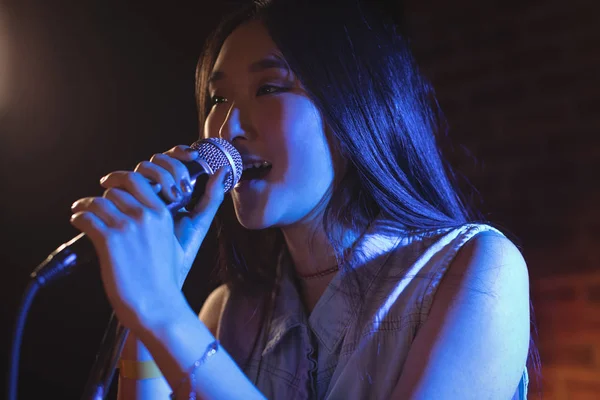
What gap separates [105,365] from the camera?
82 cm

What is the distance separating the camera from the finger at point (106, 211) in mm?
745

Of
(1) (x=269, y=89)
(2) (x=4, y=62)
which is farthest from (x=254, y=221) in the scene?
(2) (x=4, y=62)

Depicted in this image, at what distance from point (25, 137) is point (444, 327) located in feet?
5.01

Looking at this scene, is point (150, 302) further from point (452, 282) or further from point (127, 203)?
point (452, 282)

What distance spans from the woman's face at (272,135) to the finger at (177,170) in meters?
0.29

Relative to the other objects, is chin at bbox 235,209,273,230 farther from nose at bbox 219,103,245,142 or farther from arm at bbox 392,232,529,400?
arm at bbox 392,232,529,400

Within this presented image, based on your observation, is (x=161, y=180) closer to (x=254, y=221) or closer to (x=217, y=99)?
(x=254, y=221)

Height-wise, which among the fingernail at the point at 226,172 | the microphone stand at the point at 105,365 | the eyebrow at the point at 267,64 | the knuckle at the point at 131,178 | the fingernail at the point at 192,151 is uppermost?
the eyebrow at the point at 267,64

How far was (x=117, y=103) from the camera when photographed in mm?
1851

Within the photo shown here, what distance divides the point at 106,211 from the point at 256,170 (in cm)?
45

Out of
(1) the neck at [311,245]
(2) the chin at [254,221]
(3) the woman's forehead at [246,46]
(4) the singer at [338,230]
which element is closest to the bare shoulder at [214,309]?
(4) the singer at [338,230]

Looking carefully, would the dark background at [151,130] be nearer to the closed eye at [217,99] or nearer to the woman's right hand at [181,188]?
the closed eye at [217,99]

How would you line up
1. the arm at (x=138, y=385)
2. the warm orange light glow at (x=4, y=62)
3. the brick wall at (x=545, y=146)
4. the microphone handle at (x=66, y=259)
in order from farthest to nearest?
the warm orange light glow at (x=4, y=62) < the brick wall at (x=545, y=146) < the arm at (x=138, y=385) < the microphone handle at (x=66, y=259)

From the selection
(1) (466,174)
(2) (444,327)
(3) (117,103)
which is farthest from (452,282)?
(3) (117,103)
